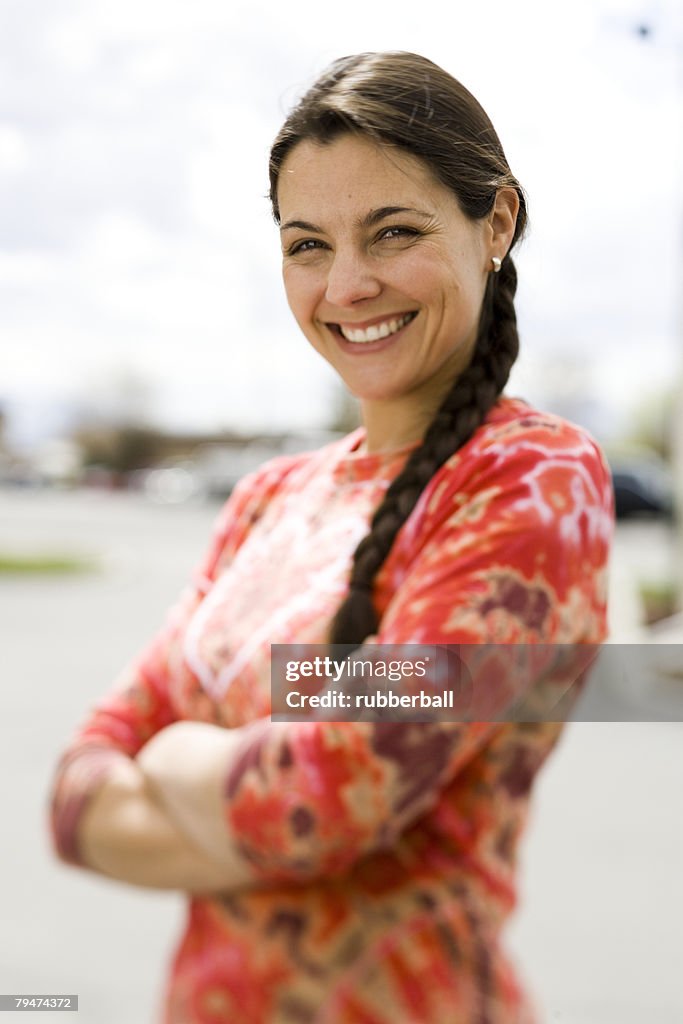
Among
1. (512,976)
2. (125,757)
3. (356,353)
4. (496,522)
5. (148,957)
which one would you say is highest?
(356,353)

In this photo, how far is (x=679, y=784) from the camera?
15.1 ft

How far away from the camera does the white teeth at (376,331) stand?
0.95 metres

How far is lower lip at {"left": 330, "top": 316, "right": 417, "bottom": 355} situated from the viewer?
3.15 feet

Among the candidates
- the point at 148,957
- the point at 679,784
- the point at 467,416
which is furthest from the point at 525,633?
the point at 679,784

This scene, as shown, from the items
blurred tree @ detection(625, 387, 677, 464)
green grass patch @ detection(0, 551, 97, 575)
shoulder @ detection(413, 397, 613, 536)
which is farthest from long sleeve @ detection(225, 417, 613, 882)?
blurred tree @ detection(625, 387, 677, 464)

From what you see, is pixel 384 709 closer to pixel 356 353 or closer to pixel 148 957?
pixel 356 353

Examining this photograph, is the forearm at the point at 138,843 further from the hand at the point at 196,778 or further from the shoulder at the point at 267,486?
the shoulder at the point at 267,486

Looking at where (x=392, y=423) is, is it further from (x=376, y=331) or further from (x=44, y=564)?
(x=44, y=564)

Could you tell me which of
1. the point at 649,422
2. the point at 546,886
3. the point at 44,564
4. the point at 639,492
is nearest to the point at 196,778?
the point at 546,886

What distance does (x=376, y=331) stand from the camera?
0.96m

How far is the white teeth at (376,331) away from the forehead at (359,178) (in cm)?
10

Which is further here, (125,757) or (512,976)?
(125,757)

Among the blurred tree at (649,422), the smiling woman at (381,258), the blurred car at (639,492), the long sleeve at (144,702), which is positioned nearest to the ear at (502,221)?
the smiling woman at (381,258)

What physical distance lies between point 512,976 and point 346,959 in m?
0.15
